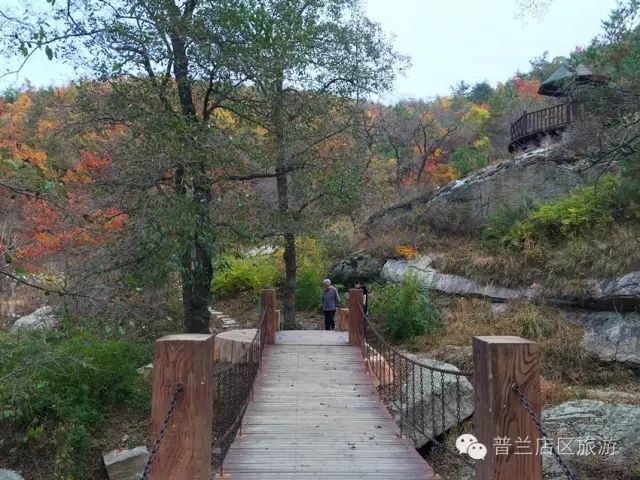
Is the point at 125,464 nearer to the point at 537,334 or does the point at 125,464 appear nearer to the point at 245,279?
the point at 537,334

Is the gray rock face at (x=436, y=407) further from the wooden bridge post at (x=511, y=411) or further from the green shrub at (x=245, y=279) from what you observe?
the green shrub at (x=245, y=279)

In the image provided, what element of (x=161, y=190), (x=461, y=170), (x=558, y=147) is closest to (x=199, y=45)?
(x=161, y=190)

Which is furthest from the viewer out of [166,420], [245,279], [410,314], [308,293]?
[245,279]

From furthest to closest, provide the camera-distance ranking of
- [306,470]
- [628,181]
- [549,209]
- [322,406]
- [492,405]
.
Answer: [549,209] < [628,181] < [322,406] < [306,470] < [492,405]

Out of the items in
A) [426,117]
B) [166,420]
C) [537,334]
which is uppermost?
[426,117]

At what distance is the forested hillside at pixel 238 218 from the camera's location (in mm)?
8016

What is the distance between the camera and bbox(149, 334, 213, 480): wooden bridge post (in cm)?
329

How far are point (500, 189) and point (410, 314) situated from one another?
747 cm

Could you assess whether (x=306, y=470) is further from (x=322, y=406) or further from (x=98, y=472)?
(x=98, y=472)

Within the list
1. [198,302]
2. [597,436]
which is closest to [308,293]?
[198,302]

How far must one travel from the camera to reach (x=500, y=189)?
18172 millimetres

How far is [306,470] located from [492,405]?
2.94m

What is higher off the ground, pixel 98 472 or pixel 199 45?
pixel 199 45

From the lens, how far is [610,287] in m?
11.3
